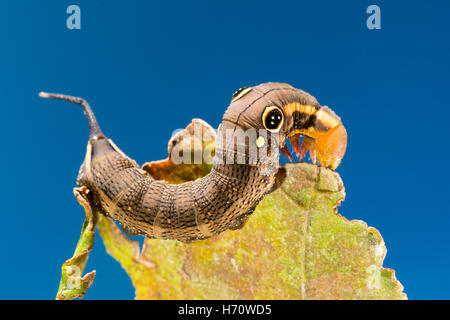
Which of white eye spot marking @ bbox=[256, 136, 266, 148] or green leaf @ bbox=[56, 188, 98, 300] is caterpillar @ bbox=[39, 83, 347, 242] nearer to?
white eye spot marking @ bbox=[256, 136, 266, 148]

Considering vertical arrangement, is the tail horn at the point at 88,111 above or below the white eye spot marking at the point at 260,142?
above

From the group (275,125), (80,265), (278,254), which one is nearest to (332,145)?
(275,125)

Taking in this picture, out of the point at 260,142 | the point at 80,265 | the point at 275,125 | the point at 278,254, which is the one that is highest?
the point at 275,125

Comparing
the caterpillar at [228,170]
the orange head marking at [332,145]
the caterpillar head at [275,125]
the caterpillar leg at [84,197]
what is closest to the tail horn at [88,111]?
the caterpillar at [228,170]

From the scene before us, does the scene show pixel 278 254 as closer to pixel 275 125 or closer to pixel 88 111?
pixel 275 125

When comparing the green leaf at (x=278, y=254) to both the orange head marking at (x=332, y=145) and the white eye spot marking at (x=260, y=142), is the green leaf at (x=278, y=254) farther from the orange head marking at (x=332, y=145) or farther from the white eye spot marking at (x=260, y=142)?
the white eye spot marking at (x=260, y=142)

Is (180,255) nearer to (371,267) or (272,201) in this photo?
(272,201)
